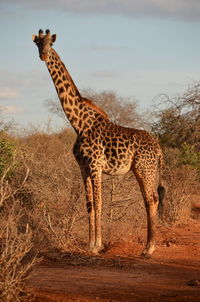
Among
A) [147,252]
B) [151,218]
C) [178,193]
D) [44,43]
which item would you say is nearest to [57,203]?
[151,218]

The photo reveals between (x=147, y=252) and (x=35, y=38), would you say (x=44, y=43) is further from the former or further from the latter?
(x=147, y=252)

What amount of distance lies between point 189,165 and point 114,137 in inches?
236

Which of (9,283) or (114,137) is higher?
(114,137)

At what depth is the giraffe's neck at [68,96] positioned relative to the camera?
29.5 ft

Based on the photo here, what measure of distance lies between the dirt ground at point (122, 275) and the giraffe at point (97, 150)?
0.47m

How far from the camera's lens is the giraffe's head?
878cm

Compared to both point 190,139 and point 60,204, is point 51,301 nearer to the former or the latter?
point 60,204

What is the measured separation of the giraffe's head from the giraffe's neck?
147 millimetres

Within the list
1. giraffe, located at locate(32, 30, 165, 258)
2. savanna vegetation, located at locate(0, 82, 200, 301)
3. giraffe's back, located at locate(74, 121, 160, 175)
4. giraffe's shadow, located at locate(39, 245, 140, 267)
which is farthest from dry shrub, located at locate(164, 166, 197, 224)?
giraffe's shadow, located at locate(39, 245, 140, 267)

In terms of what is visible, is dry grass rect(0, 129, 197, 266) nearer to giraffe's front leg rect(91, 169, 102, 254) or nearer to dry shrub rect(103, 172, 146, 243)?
dry shrub rect(103, 172, 146, 243)

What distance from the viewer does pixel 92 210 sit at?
8984mm

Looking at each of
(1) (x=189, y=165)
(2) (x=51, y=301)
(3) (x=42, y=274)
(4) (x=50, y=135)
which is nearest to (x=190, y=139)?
(1) (x=189, y=165)

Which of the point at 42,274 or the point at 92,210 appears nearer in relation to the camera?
the point at 42,274

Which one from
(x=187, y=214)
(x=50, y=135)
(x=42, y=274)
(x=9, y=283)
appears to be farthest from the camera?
(x=50, y=135)
